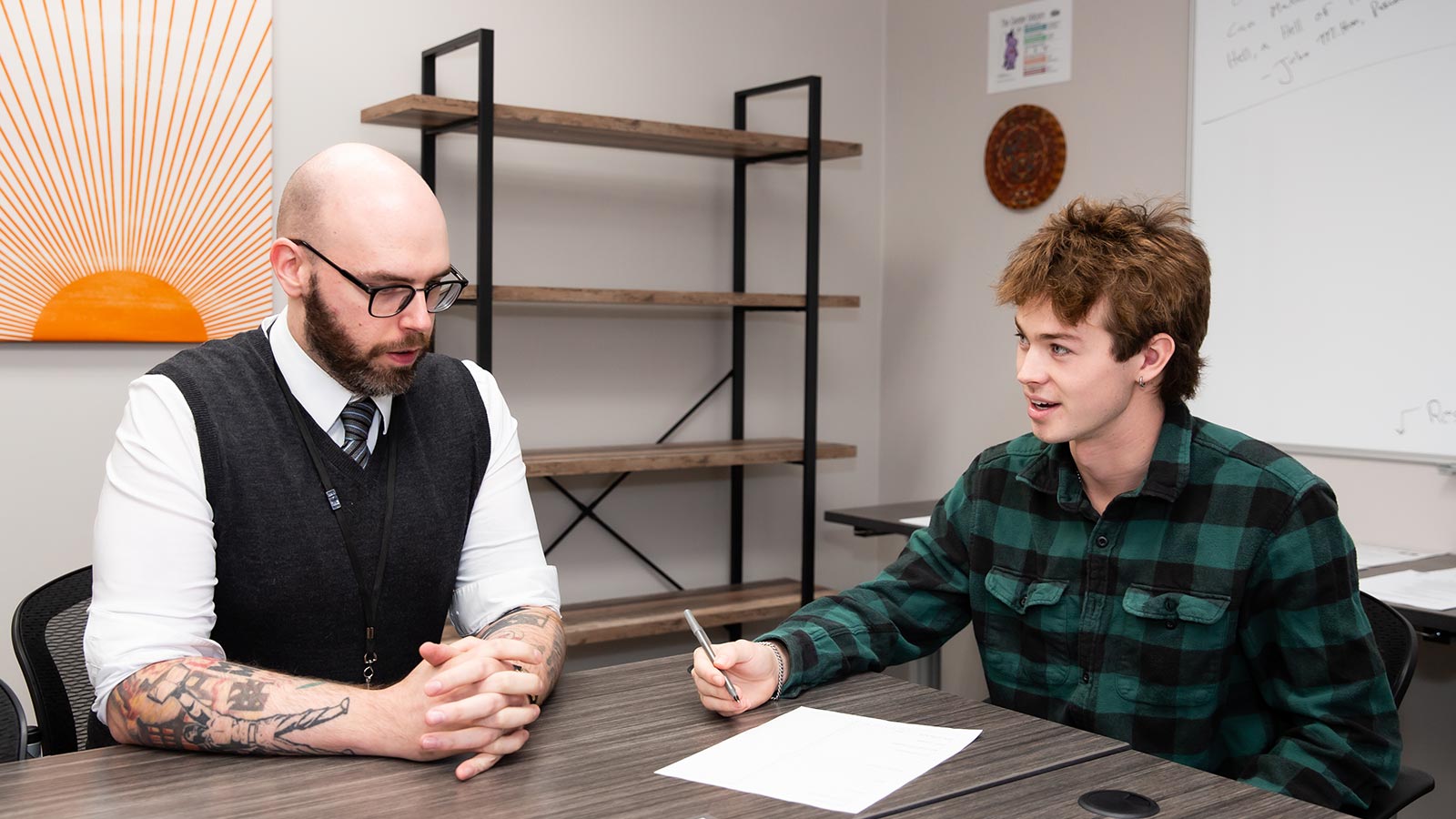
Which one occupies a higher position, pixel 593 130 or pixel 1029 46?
pixel 1029 46

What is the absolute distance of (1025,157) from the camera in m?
3.51

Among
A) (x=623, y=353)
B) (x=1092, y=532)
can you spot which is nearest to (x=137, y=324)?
(x=623, y=353)

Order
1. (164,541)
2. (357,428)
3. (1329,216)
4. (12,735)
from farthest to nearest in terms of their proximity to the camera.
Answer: (1329,216) < (357,428) < (164,541) < (12,735)

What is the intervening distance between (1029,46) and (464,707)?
290 cm

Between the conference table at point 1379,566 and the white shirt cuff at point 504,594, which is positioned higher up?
the white shirt cuff at point 504,594

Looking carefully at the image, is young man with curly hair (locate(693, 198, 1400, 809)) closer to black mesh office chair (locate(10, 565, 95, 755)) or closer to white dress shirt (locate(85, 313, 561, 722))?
white dress shirt (locate(85, 313, 561, 722))

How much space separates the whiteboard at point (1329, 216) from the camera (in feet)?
8.46

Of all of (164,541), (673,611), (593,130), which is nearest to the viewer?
(164,541)

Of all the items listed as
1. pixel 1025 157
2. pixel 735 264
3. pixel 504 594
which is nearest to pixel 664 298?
pixel 735 264

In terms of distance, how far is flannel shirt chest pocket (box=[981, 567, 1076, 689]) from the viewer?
1636 millimetres

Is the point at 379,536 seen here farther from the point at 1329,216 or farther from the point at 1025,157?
the point at 1025,157

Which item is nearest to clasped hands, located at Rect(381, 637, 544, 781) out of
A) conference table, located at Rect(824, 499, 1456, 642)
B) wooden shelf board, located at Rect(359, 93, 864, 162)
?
conference table, located at Rect(824, 499, 1456, 642)

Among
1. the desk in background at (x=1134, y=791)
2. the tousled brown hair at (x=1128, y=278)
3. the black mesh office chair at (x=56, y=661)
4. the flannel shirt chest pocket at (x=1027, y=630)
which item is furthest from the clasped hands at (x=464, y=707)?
the tousled brown hair at (x=1128, y=278)

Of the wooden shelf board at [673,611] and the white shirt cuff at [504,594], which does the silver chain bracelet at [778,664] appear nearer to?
the white shirt cuff at [504,594]
